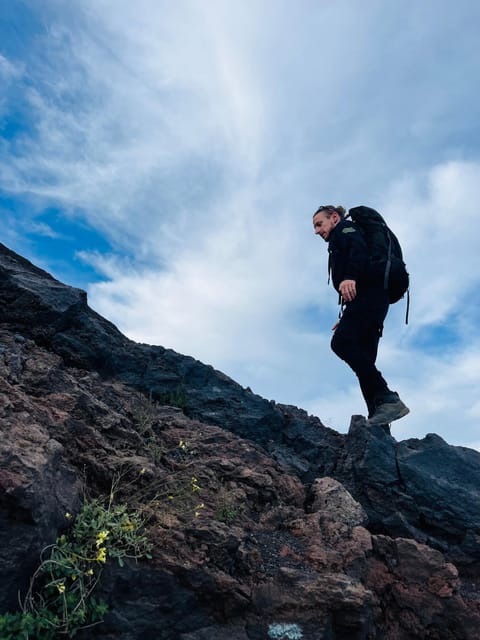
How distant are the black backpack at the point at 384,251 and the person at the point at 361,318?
0.48 ft

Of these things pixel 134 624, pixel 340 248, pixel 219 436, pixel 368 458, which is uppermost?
pixel 340 248

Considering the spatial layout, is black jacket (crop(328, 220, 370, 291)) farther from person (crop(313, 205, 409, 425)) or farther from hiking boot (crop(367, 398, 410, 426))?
hiking boot (crop(367, 398, 410, 426))

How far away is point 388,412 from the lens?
23.9ft

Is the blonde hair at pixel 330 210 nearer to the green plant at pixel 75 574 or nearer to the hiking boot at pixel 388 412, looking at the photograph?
the hiking boot at pixel 388 412

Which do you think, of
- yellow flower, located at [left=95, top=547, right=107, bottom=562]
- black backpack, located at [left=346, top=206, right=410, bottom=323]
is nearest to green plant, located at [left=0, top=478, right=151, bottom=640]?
yellow flower, located at [left=95, top=547, right=107, bottom=562]

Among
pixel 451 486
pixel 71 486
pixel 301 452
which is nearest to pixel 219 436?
pixel 301 452

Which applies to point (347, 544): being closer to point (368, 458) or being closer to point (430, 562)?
point (430, 562)

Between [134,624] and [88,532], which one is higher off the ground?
[88,532]

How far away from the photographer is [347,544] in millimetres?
4988

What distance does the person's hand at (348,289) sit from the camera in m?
7.04

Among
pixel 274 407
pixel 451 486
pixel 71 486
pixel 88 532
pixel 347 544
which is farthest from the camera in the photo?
pixel 274 407

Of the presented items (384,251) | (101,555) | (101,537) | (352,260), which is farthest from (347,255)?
(101,555)

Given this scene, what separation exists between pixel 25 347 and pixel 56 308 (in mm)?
1016

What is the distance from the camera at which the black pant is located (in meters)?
7.41
